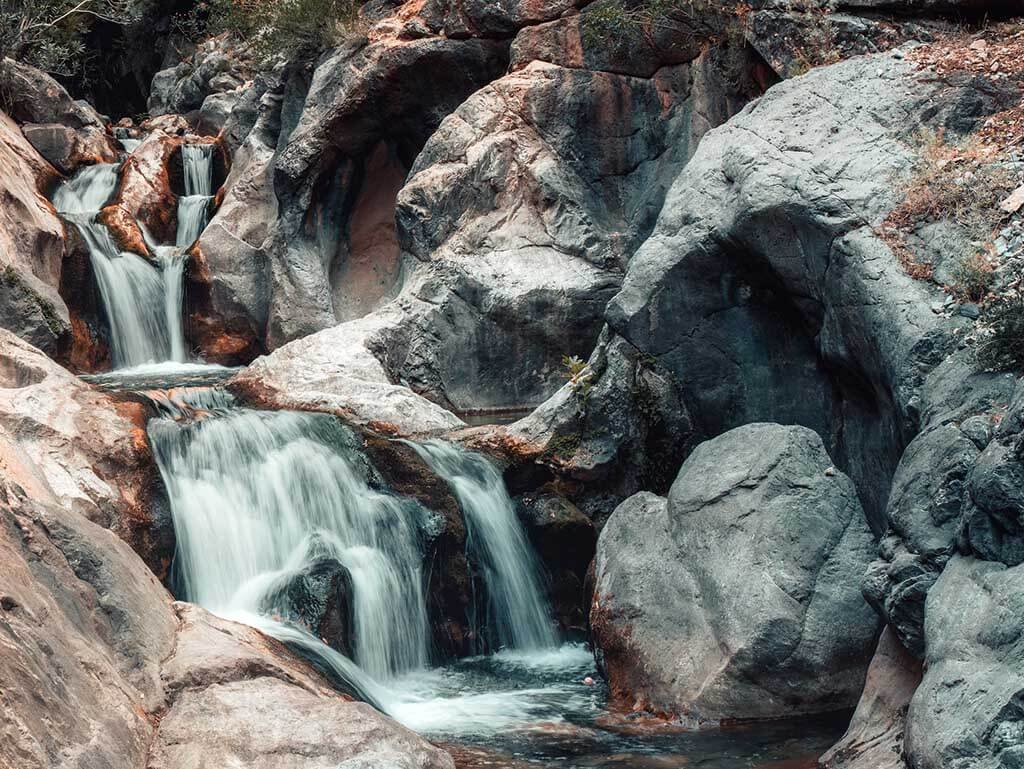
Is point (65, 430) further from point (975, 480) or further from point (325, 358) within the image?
point (975, 480)

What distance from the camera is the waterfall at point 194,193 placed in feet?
62.5

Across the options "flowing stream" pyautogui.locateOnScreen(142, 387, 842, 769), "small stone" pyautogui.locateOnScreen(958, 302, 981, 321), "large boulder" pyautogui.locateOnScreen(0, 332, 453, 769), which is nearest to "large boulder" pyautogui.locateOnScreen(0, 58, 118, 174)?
"flowing stream" pyautogui.locateOnScreen(142, 387, 842, 769)

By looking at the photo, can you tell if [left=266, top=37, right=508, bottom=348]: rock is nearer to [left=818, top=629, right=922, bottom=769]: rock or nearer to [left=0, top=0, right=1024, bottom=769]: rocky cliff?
[left=0, top=0, right=1024, bottom=769]: rocky cliff

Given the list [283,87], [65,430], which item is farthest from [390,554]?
[283,87]

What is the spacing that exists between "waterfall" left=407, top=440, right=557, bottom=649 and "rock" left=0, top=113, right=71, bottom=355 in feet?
18.2

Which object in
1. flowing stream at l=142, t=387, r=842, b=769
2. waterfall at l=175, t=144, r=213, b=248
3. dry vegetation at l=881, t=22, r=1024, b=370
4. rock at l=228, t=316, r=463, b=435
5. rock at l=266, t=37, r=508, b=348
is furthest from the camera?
waterfall at l=175, t=144, r=213, b=248

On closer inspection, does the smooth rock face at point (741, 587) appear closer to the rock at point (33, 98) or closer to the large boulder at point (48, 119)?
the large boulder at point (48, 119)

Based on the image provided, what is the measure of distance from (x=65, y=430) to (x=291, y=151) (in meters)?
9.42

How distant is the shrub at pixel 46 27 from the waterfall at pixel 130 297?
3.49 m

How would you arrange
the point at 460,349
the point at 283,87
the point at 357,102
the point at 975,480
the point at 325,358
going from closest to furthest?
1. the point at 975,480
2. the point at 325,358
3. the point at 460,349
4. the point at 357,102
5. the point at 283,87

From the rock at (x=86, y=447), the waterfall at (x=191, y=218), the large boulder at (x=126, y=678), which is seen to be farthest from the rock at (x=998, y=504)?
the waterfall at (x=191, y=218)

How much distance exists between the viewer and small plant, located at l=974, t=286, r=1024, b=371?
262 inches

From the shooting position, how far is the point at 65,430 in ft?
29.9

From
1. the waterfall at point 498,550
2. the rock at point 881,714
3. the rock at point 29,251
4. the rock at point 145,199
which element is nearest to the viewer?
the rock at point 881,714
